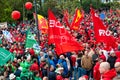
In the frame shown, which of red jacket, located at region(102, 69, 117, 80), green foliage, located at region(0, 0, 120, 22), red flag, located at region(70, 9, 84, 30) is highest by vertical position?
red jacket, located at region(102, 69, 117, 80)

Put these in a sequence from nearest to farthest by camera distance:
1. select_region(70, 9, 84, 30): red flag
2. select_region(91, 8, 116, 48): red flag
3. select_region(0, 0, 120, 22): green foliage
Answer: select_region(91, 8, 116, 48): red flag, select_region(70, 9, 84, 30): red flag, select_region(0, 0, 120, 22): green foliage

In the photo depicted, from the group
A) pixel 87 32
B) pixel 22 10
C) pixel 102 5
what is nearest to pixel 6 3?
pixel 22 10

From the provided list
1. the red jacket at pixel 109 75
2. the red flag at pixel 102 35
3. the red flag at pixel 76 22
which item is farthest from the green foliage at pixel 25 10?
the red jacket at pixel 109 75

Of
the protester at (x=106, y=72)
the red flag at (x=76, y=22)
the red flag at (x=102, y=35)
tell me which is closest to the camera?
the protester at (x=106, y=72)

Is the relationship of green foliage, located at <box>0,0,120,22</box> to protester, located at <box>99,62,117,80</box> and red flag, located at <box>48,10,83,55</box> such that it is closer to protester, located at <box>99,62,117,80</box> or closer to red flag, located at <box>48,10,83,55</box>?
red flag, located at <box>48,10,83,55</box>

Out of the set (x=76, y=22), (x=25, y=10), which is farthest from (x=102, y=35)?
(x=25, y=10)

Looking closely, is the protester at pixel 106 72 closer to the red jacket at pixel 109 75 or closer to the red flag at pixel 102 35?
the red jacket at pixel 109 75

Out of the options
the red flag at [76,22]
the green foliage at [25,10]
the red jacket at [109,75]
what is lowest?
the green foliage at [25,10]

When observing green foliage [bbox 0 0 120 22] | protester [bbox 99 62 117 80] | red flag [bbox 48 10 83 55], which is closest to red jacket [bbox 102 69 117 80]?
protester [bbox 99 62 117 80]

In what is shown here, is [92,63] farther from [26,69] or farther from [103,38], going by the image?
[26,69]

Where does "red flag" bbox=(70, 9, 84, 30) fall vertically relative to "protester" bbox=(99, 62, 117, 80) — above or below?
below

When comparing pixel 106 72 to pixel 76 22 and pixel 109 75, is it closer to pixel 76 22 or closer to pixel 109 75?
pixel 109 75

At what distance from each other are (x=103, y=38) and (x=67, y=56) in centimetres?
355

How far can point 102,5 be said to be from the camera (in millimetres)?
71312
